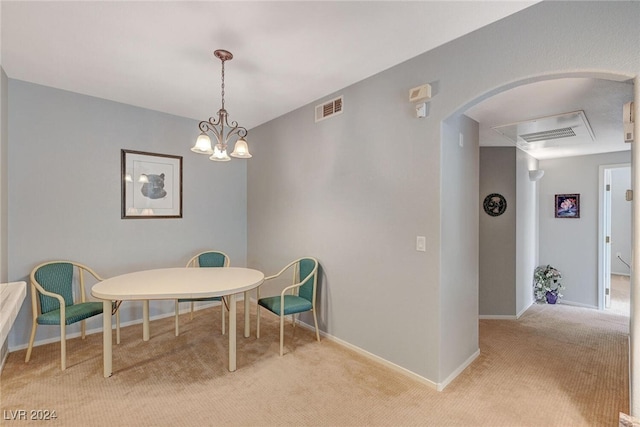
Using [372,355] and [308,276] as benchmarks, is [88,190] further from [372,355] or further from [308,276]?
[372,355]

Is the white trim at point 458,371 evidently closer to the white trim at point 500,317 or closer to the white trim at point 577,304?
the white trim at point 500,317

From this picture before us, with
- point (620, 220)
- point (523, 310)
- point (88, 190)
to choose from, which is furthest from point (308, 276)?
point (620, 220)

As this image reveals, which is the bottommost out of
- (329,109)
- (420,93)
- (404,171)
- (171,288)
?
(171,288)

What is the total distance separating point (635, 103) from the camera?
157cm

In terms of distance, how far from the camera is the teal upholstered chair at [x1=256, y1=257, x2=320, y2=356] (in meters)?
2.91

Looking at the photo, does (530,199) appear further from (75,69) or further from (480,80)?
(75,69)

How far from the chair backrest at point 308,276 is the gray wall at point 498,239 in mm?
2504

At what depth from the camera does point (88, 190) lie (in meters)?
3.34

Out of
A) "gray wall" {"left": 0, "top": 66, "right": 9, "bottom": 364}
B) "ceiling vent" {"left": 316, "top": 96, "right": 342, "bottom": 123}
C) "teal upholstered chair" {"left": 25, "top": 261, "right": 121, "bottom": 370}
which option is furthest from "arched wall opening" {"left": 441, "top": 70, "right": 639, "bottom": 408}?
"gray wall" {"left": 0, "top": 66, "right": 9, "bottom": 364}

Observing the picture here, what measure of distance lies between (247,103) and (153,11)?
5.34 feet

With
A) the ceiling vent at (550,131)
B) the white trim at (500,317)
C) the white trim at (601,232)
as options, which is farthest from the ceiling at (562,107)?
the white trim at (500,317)

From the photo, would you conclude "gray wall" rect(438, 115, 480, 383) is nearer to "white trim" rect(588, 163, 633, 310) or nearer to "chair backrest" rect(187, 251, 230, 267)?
"chair backrest" rect(187, 251, 230, 267)

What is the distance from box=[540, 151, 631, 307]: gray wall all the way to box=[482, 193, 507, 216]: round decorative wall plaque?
5.06 ft

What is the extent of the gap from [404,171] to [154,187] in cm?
311
